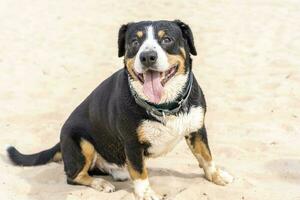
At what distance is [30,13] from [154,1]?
2.45 m

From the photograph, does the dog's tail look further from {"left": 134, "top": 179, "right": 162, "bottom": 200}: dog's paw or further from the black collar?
the black collar

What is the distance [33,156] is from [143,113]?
1.59 meters

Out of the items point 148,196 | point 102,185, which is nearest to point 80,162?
point 102,185

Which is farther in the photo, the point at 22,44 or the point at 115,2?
the point at 115,2

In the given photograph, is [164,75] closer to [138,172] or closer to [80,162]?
[138,172]

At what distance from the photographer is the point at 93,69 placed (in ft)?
27.2

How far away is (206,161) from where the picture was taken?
15.9 ft

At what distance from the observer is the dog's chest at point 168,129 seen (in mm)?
4355

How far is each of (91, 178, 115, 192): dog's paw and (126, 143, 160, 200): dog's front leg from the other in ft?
1.08

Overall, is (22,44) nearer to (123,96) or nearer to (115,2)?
(115,2)

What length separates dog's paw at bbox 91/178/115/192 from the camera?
4902 mm

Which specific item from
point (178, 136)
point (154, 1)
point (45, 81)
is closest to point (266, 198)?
→ point (178, 136)

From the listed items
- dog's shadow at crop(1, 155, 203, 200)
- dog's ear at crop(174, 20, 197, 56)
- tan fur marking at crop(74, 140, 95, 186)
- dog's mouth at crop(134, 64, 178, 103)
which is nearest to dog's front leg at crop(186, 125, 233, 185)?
dog's shadow at crop(1, 155, 203, 200)

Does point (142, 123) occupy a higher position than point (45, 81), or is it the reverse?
point (142, 123)
